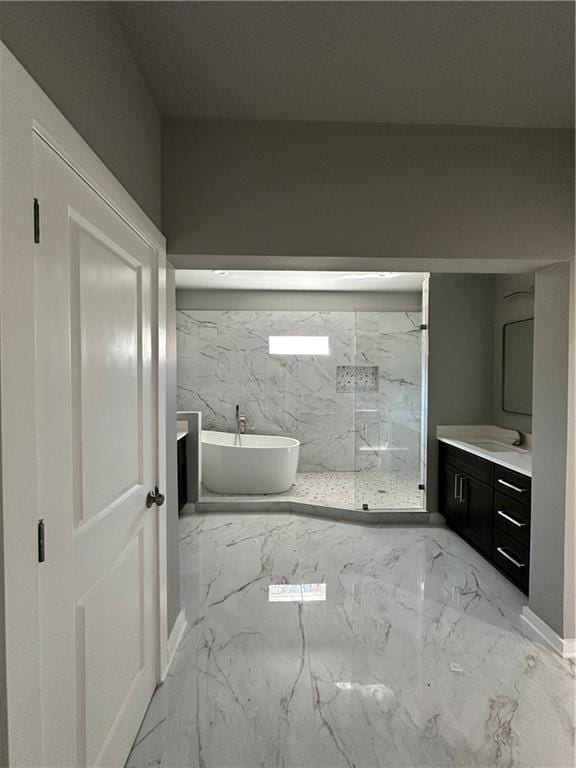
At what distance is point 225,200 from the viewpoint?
2.05m

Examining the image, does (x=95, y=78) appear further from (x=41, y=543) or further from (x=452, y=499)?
(x=452, y=499)

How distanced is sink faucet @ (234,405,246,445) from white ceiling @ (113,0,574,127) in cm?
404

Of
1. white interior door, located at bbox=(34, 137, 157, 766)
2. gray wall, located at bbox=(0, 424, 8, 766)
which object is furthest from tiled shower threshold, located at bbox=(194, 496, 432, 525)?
gray wall, located at bbox=(0, 424, 8, 766)

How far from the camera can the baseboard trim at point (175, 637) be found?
6.70 ft

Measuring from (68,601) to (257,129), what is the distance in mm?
2063

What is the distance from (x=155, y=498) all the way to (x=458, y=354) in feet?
10.9

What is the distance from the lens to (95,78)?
1275 mm

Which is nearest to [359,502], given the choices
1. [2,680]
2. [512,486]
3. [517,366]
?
[512,486]

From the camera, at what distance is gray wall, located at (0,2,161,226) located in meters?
0.94

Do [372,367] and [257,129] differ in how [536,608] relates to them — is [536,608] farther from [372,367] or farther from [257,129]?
[257,129]

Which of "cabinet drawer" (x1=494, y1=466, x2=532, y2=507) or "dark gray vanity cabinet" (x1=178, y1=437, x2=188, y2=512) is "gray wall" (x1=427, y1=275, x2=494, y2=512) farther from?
"dark gray vanity cabinet" (x1=178, y1=437, x2=188, y2=512)

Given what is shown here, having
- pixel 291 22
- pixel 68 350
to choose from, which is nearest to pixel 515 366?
pixel 291 22

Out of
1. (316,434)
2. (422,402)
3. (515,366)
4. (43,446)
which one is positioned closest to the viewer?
(43,446)

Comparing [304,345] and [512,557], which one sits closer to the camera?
[512,557]
